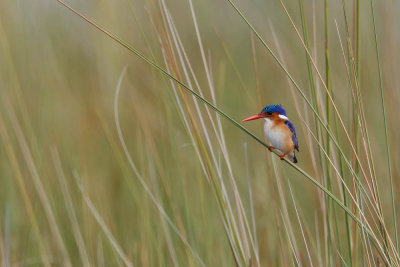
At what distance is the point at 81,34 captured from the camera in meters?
3.56

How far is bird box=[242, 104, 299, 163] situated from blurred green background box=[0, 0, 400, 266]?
33 centimetres

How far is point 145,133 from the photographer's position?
1.79 m

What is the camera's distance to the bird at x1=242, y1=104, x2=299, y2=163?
Result: 129 cm

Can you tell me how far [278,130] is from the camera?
1.31 meters

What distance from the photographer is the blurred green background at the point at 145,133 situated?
6.36 ft

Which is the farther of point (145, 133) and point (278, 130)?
point (145, 133)

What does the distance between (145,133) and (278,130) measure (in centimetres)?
59

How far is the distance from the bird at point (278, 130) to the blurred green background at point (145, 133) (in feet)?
1.08

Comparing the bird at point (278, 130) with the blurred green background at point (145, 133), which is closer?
the bird at point (278, 130)

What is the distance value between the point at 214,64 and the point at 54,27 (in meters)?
1.02

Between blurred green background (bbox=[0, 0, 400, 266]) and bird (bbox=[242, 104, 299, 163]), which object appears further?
blurred green background (bbox=[0, 0, 400, 266])

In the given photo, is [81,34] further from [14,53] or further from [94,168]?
[94,168]

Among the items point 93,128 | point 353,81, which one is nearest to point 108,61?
point 93,128

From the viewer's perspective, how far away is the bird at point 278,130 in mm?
1293
